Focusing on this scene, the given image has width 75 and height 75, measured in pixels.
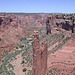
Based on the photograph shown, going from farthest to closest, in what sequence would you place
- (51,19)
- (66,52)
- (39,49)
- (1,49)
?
(51,19)
(1,49)
(66,52)
(39,49)

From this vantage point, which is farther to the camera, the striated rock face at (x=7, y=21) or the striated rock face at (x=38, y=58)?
the striated rock face at (x=7, y=21)

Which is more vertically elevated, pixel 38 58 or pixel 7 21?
pixel 7 21

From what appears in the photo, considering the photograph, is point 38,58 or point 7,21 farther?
point 7,21

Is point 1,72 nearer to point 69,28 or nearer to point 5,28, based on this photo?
point 69,28

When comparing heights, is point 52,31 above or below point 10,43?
above

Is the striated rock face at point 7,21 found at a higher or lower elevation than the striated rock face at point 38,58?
higher

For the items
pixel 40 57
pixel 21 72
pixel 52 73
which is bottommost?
pixel 21 72

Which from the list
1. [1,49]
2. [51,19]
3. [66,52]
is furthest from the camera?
[51,19]

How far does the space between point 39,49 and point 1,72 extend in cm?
2287

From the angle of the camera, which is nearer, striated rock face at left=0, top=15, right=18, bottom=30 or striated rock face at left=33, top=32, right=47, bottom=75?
striated rock face at left=33, top=32, right=47, bottom=75

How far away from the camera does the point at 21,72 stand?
1727 inches

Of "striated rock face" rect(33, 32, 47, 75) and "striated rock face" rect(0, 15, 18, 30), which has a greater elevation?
"striated rock face" rect(0, 15, 18, 30)

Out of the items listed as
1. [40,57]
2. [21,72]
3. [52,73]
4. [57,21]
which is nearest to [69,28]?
[57,21]

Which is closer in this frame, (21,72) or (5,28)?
(21,72)
